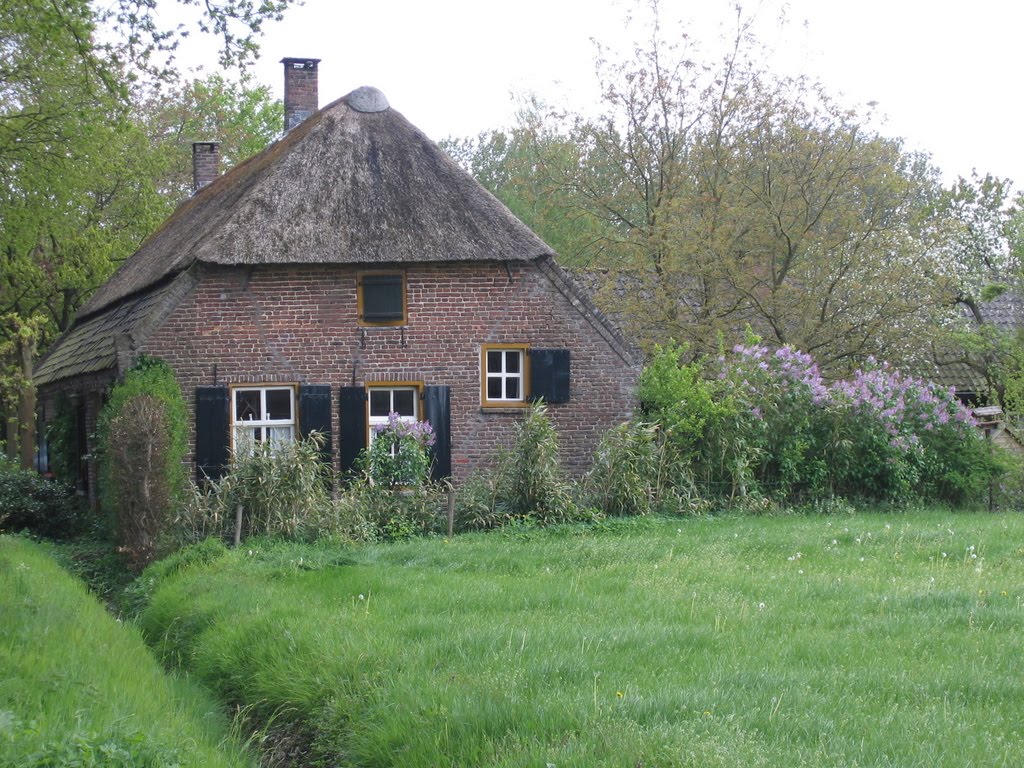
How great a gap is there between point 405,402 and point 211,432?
9.74 ft

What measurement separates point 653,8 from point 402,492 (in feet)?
43.1

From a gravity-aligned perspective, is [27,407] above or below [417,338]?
below

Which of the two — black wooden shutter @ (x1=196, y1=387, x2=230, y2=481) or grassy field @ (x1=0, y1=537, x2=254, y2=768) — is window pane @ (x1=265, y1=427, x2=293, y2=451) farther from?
grassy field @ (x1=0, y1=537, x2=254, y2=768)

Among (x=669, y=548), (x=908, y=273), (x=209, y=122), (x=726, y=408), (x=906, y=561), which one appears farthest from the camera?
(x=209, y=122)

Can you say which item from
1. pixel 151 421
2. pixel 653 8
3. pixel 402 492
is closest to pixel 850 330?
pixel 653 8

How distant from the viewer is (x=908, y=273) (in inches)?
878

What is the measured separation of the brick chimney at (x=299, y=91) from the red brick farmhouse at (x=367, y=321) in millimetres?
4958

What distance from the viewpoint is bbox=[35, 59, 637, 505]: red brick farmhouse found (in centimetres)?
1727

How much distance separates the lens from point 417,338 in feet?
58.9

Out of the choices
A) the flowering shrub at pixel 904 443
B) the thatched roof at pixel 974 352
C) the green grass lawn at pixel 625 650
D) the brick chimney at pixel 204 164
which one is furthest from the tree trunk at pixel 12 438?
the thatched roof at pixel 974 352

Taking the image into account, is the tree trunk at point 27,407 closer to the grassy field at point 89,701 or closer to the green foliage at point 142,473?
the green foliage at point 142,473

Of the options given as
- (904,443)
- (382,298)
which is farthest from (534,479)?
(904,443)

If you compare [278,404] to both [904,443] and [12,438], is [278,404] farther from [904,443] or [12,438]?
[12,438]

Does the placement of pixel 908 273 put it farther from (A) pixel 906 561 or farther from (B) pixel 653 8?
(A) pixel 906 561
